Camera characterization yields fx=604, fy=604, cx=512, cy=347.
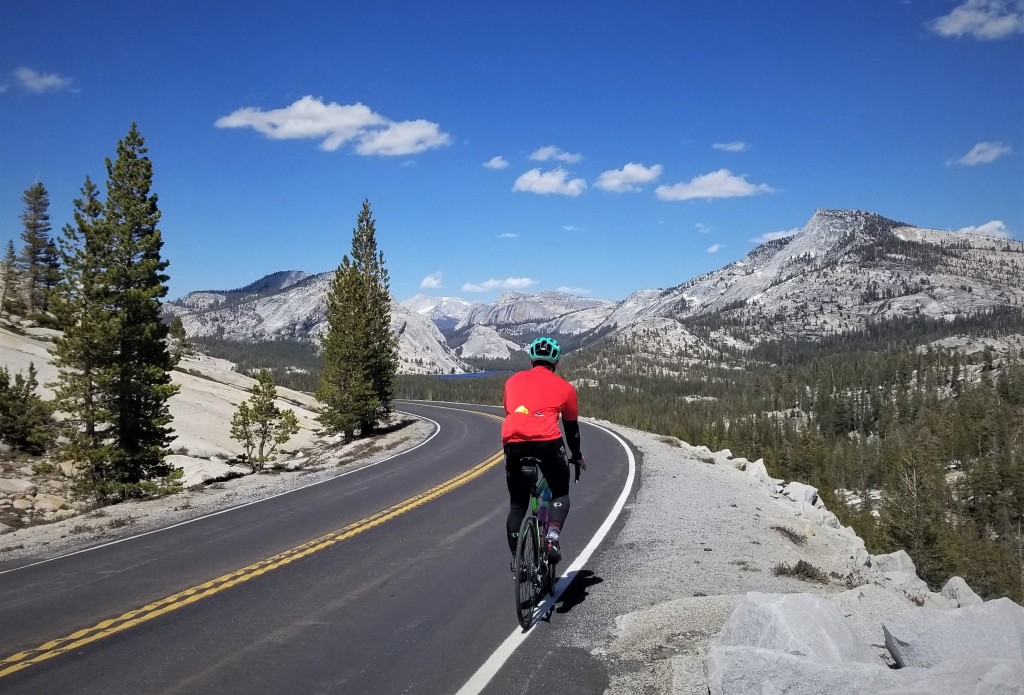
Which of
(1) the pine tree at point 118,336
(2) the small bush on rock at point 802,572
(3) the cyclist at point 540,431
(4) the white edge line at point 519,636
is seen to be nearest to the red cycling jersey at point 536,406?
(3) the cyclist at point 540,431

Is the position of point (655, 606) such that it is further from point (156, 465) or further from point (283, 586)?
point (156, 465)

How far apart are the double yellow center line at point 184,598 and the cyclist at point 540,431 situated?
440 cm

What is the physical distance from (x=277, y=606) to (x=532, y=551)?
323 centimetres

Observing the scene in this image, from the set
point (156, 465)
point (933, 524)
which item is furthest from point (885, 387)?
point (156, 465)

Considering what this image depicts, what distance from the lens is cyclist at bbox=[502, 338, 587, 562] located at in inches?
238

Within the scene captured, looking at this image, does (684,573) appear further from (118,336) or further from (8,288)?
(8,288)

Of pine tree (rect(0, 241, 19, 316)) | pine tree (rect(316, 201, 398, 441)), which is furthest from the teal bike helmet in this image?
pine tree (rect(0, 241, 19, 316))

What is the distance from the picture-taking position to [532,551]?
656cm

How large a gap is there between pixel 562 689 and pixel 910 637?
277cm

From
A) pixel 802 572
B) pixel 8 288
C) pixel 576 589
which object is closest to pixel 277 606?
pixel 576 589

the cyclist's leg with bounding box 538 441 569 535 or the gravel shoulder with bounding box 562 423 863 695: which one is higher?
the cyclist's leg with bounding box 538 441 569 535

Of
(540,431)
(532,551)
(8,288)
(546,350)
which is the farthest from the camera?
(8,288)

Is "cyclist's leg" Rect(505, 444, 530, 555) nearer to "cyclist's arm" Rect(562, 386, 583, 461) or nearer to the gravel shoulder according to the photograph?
"cyclist's arm" Rect(562, 386, 583, 461)

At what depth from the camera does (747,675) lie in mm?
4262
